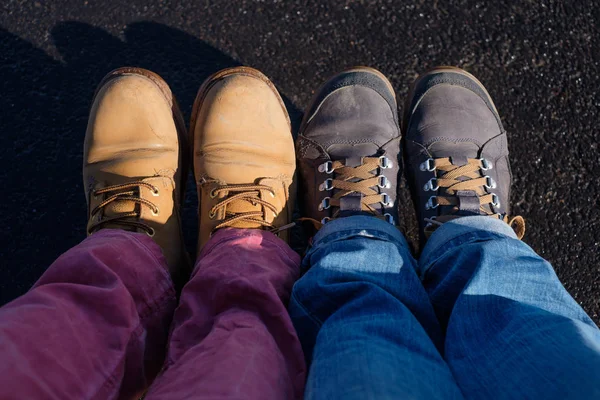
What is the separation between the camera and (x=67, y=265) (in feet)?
3.10

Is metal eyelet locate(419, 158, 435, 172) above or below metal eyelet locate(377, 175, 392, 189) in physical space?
above

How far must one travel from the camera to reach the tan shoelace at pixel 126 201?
4.17 ft

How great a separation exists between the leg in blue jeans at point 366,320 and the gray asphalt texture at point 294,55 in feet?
1.50

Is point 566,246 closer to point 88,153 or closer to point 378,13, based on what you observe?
point 378,13

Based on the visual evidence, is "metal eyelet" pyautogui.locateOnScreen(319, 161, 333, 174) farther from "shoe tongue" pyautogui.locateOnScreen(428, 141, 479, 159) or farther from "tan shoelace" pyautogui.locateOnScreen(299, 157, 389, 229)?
"shoe tongue" pyautogui.locateOnScreen(428, 141, 479, 159)

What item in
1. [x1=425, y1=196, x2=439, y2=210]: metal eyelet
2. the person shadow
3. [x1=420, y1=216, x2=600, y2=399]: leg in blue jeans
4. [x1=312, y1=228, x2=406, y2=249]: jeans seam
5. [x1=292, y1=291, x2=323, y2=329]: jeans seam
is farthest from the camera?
the person shadow

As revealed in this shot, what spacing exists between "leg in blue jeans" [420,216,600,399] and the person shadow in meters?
0.55

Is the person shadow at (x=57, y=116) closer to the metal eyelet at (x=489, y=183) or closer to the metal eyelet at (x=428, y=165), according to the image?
the metal eyelet at (x=428, y=165)

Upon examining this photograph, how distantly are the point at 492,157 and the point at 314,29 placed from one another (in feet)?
2.21

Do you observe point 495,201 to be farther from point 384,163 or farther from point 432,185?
point 384,163

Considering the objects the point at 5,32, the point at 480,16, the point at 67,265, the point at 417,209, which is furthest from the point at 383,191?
the point at 5,32

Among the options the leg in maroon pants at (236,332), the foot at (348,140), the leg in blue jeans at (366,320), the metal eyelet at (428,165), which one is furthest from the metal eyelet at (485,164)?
the leg in maroon pants at (236,332)

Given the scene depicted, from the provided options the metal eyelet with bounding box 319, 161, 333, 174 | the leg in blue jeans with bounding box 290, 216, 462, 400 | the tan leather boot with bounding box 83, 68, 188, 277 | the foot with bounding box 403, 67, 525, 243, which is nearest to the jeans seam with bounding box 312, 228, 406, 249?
the leg in blue jeans with bounding box 290, 216, 462, 400

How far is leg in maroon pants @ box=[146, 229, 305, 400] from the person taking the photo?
2.55 feet
